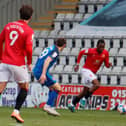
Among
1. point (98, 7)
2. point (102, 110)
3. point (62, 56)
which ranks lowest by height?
point (102, 110)

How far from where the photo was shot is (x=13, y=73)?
406 inches

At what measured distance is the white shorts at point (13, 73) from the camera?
10258 millimetres

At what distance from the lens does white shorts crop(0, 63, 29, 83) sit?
33.7 feet

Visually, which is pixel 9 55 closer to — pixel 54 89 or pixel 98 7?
pixel 54 89

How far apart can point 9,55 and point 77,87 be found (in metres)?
8.71

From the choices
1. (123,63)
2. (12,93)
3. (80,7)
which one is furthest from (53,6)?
(12,93)

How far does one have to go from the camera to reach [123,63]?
2181 cm

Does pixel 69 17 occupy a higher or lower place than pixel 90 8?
lower

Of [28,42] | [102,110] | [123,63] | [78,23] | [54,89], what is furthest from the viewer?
A: [78,23]

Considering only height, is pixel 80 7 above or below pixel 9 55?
above

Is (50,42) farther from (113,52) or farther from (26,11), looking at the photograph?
(26,11)

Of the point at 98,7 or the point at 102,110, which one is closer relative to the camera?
the point at 102,110

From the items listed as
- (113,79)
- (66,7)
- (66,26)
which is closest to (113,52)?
(113,79)

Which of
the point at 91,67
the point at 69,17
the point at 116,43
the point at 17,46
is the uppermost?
the point at 69,17
